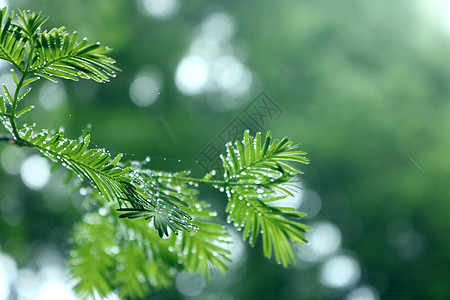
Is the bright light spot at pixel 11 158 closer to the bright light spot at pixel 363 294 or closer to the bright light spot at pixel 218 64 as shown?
the bright light spot at pixel 218 64

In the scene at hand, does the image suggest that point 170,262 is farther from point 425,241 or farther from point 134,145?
point 425,241

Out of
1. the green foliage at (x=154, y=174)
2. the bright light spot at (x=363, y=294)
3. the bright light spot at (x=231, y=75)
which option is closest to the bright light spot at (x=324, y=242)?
the bright light spot at (x=363, y=294)

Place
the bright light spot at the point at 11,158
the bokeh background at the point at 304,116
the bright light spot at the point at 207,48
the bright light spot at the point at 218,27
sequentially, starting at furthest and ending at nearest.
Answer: the bright light spot at the point at 218,27
the bright light spot at the point at 207,48
the bright light spot at the point at 11,158
the bokeh background at the point at 304,116

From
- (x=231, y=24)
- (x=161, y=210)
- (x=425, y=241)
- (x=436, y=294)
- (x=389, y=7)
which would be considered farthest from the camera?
(x=231, y=24)

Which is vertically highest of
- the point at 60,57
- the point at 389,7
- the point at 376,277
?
the point at 389,7

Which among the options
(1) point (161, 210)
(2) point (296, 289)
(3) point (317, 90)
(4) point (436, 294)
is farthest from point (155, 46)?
(1) point (161, 210)

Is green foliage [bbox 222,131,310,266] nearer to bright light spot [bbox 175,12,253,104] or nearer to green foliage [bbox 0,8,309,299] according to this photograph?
green foliage [bbox 0,8,309,299]
